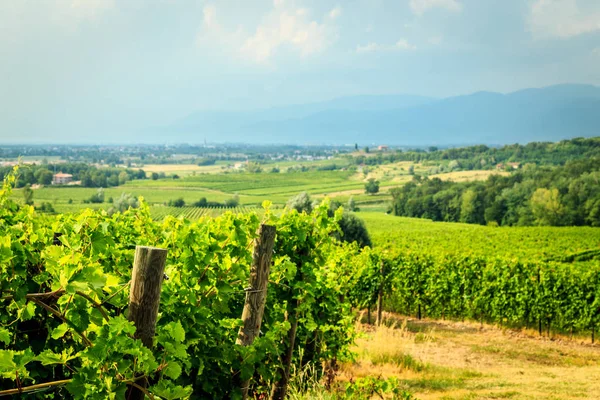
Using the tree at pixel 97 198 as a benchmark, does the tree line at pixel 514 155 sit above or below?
above

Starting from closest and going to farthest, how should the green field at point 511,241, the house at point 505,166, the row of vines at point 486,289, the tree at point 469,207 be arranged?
the row of vines at point 486,289 < the green field at point 511,241 < the tree at point 469,207 < the house at point 505,166

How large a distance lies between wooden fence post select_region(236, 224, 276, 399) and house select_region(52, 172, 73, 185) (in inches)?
3876

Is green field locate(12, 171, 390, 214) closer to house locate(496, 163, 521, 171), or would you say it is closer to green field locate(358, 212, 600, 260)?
house locate(496, 163, 521, 171)

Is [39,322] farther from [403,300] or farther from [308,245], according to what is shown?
[403,300]

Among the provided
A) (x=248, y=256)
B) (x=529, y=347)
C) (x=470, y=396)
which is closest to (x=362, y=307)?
(x=529, y=347)

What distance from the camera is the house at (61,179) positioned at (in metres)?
95.2

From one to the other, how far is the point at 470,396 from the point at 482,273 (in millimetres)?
10126

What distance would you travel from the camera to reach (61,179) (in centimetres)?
9631

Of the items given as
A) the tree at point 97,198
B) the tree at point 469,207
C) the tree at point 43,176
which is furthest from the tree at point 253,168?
the tree at point 469,207

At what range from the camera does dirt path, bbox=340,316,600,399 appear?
9.40m

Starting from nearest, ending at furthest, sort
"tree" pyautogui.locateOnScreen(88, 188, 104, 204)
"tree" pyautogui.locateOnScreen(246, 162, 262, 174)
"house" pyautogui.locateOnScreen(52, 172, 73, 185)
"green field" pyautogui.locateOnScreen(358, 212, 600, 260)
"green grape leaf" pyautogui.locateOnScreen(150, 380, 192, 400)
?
"green grape leaf" pyautogui.locateOnScreen(150, 380, 192, 400) < "green field" pyautogui.locateOnScreen(358, 212, 600, 260) < "tree" pyautogui.locateOnScreen(88, 188, 104, 204) < "house" pyautogui.locateOnScreen(52, 172, 73, 185) < "tree" pyautogui.locateOnScreen(246, 162, 262, 174)

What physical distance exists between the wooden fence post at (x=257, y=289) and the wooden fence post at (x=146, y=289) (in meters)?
1.47

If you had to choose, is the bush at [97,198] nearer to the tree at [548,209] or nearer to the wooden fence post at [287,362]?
the tree at [548,209]

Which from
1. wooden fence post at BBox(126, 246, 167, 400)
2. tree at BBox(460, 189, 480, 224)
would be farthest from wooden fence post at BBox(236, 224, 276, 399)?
tree at BBox(460, 189, 480, 224)
